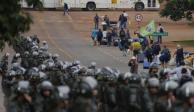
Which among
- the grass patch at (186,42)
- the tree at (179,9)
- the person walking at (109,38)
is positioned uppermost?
the tree at (179,9)

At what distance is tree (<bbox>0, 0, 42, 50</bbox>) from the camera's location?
1900 cm

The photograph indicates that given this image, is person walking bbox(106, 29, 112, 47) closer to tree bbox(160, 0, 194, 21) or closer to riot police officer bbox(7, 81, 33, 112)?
tree bbox(160, 0, 194, 21)

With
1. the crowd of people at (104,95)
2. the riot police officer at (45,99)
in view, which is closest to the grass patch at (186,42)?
the crowd of people at (104,95)

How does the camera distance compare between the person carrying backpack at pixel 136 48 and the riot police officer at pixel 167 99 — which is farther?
the person carrying backpack at pixel 136 48

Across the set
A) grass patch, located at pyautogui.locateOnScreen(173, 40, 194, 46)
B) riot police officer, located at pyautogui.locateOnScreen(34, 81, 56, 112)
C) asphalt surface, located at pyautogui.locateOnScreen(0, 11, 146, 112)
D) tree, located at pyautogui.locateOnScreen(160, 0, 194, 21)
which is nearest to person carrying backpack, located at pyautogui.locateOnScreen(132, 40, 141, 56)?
asphalt surface, located at pyautogui.locateOnScreen(0, 11, 146, 112)

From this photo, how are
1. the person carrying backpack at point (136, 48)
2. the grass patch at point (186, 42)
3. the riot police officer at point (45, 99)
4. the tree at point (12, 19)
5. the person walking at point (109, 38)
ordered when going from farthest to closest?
the grass patch at point (186, 42)
the person walking at point (109, 38)
the person carrying backpack at point (136, 48)
the tree at point (12, 19)
the riot police officer at point (45, 99)

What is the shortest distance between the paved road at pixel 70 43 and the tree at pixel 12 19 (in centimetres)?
2279

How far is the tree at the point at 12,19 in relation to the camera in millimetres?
19000

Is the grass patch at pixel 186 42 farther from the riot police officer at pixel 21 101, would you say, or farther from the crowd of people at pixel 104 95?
the riot police officer at pixel 21 101

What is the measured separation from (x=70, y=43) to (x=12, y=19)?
40.1m

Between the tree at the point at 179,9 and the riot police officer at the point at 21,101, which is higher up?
the riot police officer at the point at 21,101

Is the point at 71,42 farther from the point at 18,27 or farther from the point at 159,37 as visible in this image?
the point at 18,27

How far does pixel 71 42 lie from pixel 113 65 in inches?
570

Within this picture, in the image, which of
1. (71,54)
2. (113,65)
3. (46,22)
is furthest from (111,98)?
(46,22)
